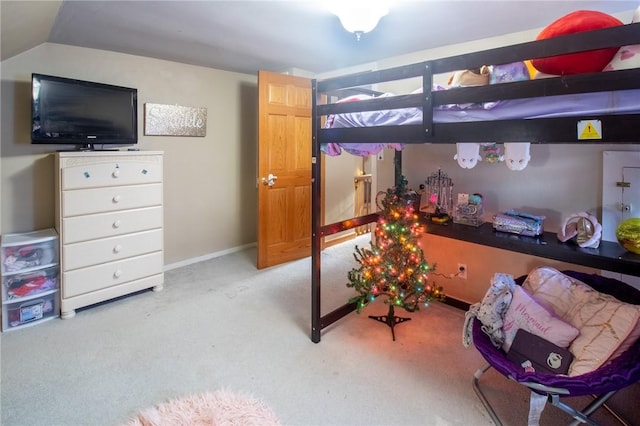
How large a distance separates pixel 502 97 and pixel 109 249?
286 centimetres

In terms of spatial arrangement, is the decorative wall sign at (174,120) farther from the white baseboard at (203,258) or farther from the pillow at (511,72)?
the pillow at (511,72)

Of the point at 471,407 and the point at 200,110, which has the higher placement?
the point at 200,110

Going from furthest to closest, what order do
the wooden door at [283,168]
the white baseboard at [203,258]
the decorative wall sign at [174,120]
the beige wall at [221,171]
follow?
the white baseboard at [203,258] → the wooden door at [283,168] → the decorative wall sign at [174,120] → the beige wall at [221,171]

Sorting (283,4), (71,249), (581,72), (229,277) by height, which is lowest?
(229,277)

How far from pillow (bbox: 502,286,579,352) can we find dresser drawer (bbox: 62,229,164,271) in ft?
8.90

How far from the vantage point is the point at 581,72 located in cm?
122

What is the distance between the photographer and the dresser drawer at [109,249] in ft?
8.27

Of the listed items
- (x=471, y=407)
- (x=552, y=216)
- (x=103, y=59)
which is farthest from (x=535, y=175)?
(x=103, y=59)

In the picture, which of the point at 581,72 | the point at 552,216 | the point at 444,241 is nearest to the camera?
the point at 581,72

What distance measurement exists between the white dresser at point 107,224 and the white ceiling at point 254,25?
0.89 m

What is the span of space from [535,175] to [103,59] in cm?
359

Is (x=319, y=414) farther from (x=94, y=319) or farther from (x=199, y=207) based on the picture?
(x=199, y=207)

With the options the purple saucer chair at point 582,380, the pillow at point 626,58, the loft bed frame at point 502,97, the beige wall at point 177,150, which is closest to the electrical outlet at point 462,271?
the purple saucer chair at point 582,380

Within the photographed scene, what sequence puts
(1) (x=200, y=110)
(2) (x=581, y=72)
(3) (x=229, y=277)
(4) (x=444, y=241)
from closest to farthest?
(2) (x=581, y=72) < (4) (x=444, y=241) < (3) (x=229, y=277) < (1) (x=200, y=110)
